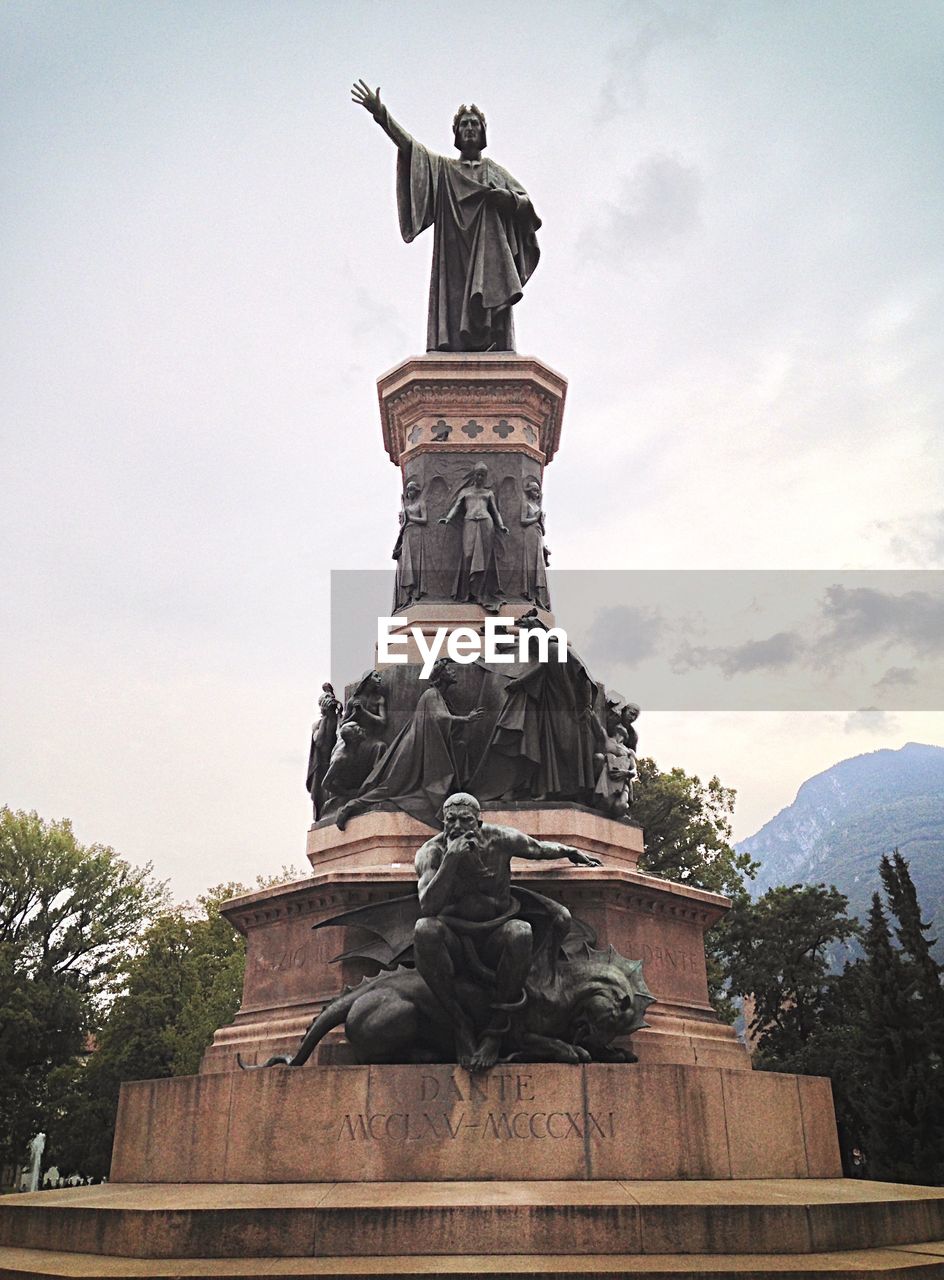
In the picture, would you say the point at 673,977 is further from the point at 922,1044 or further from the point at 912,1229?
the point at 922,1044

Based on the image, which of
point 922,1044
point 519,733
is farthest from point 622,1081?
point 922,1044

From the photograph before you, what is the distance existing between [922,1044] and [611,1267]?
85.0 ft

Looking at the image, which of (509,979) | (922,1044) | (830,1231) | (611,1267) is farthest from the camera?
(922,1044)

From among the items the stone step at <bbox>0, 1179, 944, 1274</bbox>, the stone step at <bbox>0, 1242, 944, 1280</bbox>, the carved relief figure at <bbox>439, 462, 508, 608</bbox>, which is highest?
the carved relief figure at <bbox>439, 462, 508, 608</bbox>

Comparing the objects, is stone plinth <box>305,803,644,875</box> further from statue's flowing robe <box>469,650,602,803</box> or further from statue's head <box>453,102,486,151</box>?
statue's head <box>453,102,486,151</box>

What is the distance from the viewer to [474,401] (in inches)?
607

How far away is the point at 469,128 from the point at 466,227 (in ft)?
4.72

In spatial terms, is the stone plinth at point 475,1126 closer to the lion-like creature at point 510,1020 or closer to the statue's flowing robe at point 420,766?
the lion-like creature at point 510,1020

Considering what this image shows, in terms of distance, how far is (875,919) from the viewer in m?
33.4

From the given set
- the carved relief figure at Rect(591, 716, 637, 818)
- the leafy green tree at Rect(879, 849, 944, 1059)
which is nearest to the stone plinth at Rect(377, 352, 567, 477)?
the carved relief figure at Rect(591, 716, 637, 818)

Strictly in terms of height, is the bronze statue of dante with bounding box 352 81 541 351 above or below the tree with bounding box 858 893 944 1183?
above

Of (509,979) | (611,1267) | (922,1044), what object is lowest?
(611,1267)

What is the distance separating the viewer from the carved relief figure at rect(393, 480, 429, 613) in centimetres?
1458

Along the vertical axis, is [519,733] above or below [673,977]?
above
